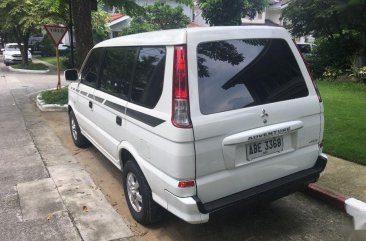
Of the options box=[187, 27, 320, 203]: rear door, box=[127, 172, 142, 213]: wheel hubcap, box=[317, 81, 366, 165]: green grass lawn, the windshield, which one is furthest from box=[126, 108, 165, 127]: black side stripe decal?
the windshield

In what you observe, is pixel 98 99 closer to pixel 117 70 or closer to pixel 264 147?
pixel 117 70

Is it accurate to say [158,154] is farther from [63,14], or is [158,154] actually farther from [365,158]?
[63,14]

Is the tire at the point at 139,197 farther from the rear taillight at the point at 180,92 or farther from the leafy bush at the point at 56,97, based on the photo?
the leafy bush at the point at 56,97

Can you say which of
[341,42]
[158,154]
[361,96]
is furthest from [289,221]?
[341,42]

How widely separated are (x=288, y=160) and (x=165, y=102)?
4.39ft

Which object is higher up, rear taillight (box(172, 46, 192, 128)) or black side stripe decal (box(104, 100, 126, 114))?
rear taillight (box(172, 46, 192, 128))

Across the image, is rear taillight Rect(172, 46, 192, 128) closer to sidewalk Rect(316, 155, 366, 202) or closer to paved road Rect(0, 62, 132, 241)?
paved road Rect(0, 62, 132, 241)

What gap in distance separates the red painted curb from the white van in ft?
2.15

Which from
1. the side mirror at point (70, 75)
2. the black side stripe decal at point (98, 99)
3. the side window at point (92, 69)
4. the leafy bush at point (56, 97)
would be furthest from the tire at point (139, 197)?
the leafy bush at point (56, 97)

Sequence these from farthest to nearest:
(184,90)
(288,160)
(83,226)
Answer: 1. (83,226)
2. (288,160)
3. (184,90)

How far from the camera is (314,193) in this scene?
15.2ft

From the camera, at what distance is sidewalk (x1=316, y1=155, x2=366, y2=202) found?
4602 mm

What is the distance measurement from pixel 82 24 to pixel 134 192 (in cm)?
790

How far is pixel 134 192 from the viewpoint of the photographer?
4.11m
